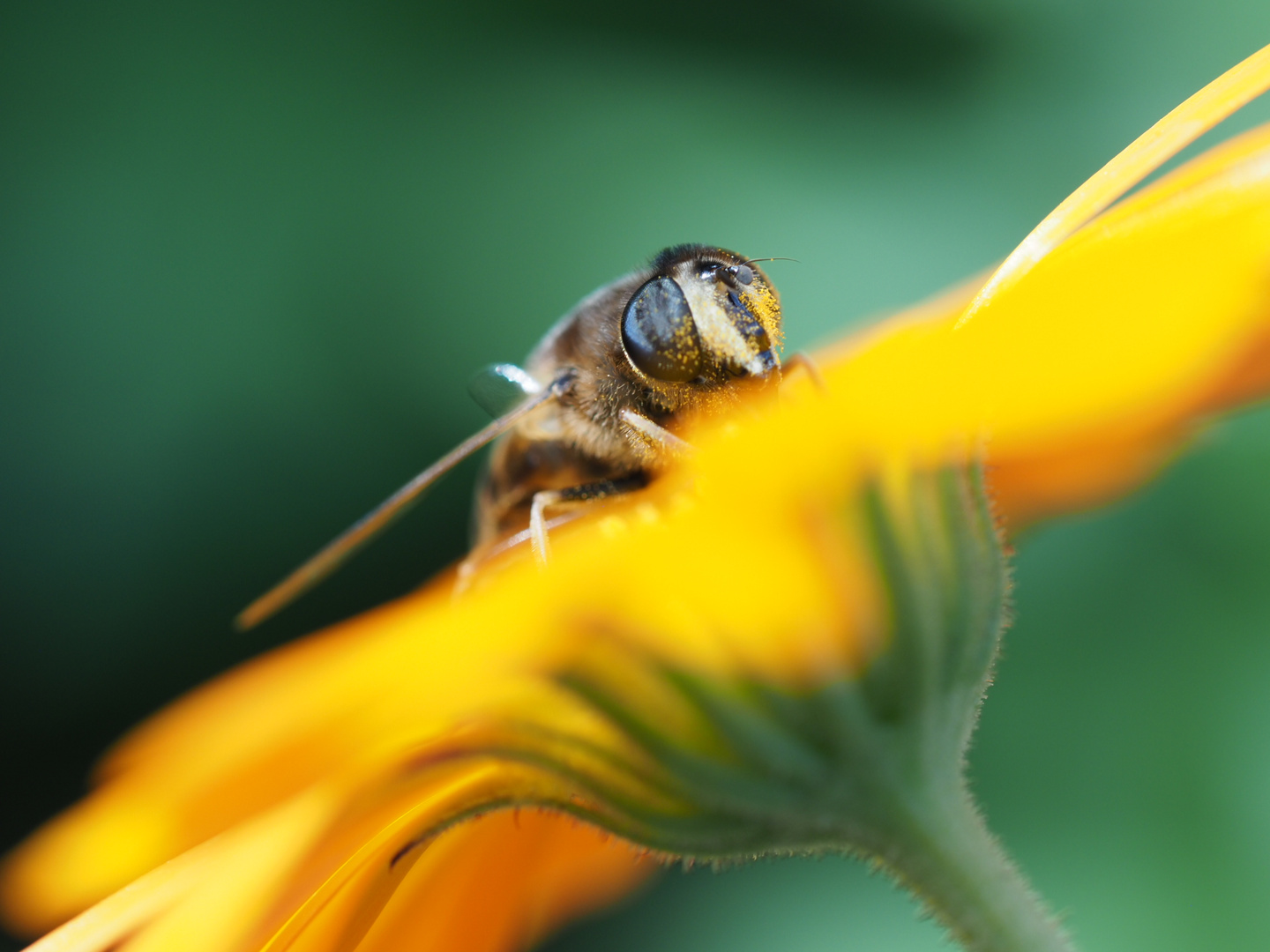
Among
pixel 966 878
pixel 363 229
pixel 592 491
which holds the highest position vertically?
pixel 363 229

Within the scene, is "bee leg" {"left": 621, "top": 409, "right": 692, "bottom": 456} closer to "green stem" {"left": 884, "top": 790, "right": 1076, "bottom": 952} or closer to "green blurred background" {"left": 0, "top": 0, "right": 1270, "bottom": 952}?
"green stem" {"left": 884, "top": 790, "right": 1076, "bottom": 952}

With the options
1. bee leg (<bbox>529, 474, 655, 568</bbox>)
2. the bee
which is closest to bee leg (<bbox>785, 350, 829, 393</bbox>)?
the bee

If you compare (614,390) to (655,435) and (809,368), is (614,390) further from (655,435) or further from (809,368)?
(809,368)

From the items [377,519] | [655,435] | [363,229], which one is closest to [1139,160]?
[655,435]

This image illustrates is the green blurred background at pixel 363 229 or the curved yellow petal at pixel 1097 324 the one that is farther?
the green blurred background at pixel 363 229

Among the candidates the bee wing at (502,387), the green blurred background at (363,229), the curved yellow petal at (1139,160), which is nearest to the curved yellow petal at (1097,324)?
the curved yellow petal at (1139,160)

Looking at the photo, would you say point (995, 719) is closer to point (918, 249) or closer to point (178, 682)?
point (918, 249)

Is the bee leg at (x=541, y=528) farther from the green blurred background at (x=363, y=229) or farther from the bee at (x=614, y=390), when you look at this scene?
the green blurred background at (x=363, y=229)
